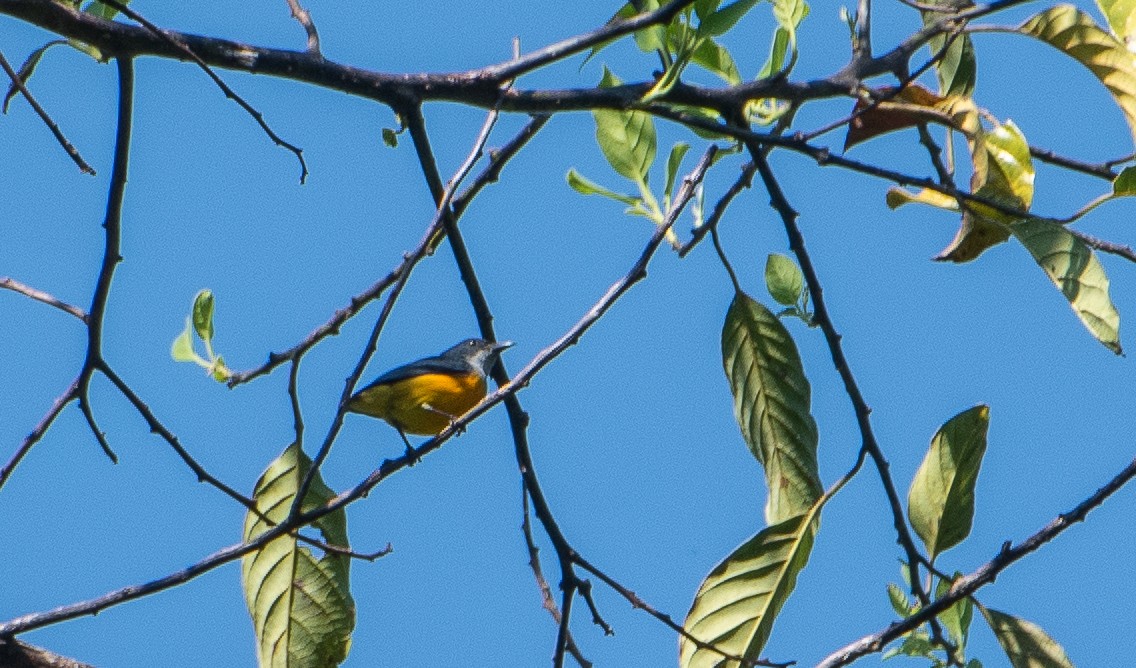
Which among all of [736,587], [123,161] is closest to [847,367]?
[736,587]

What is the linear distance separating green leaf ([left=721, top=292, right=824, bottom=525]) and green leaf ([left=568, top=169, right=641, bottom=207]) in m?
0.38

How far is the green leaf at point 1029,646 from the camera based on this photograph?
9.72 ft

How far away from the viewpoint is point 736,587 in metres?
3.04

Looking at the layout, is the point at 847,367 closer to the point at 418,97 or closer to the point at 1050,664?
the point at 1050,664

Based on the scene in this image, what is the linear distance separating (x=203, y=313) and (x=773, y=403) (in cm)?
157

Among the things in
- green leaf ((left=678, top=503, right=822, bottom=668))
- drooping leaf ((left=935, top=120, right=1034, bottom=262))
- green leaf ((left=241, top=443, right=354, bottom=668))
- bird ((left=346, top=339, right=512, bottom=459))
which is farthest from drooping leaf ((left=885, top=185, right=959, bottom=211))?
bird ((left=346, top=339, right=512, bottom=459))

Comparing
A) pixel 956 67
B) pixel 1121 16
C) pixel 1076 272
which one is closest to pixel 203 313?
pixel 956 67

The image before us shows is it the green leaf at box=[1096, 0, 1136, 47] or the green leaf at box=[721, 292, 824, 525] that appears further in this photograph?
the green leaf at box=[721, 292, 824, 525]

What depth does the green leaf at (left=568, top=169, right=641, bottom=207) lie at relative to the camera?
133 inches

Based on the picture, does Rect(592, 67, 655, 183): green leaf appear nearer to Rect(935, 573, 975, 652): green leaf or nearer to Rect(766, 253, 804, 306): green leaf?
Rect(766, 253, 804, 306): green leaf

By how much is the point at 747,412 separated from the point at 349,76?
53.1 inches

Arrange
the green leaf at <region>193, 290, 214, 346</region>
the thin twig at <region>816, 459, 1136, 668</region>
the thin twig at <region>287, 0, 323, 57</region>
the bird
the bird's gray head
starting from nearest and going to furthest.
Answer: the thin twig at <region>816, 459, 1136, 668</region> < the thin twig at <region>287, 0, 323, 57</region> < the green leaf at <region>193, 290, 214, 346</region> < the bird < the bird's gray head

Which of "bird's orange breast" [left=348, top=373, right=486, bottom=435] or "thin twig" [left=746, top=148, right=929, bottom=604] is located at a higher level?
"bird's orange breast" [left=348, top=373, right=486, bottom=435]

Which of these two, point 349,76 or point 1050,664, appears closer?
point 349,76
